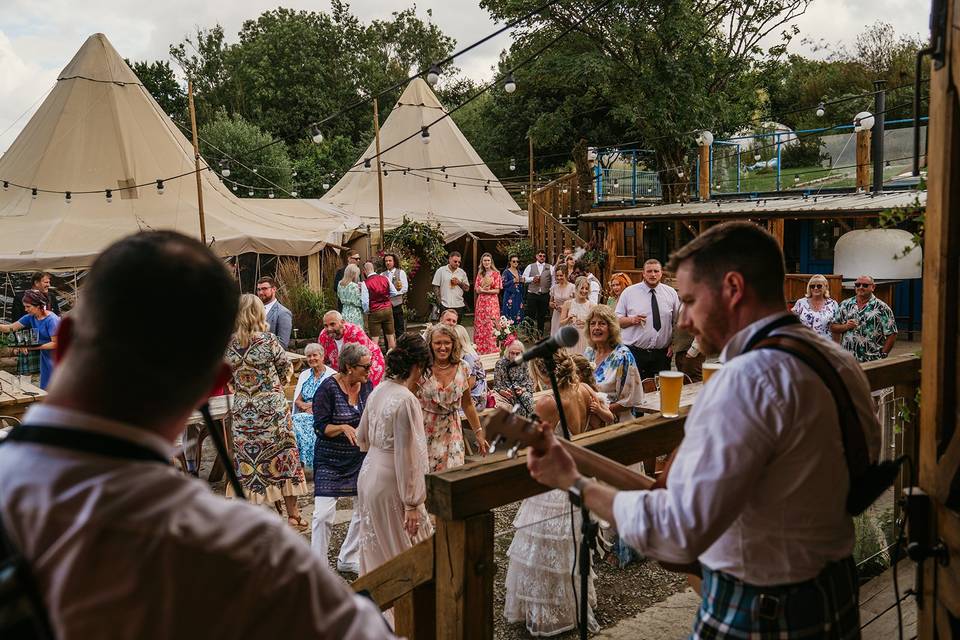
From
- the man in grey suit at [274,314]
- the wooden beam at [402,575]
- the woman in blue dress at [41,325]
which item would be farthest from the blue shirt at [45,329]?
the wooden beam at [402,575]

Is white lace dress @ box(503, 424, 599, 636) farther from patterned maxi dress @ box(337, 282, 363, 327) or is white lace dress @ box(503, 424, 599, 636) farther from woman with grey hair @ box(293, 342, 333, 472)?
patterned maxi dress @ box(337, 282, 363, 327)

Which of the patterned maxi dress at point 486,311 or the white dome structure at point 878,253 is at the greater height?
the white dome structure at point 878,253

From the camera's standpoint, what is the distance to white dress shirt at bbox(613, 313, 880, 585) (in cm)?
152

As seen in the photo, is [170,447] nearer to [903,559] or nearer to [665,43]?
[903,559]

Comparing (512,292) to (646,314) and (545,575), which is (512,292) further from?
(545,575)

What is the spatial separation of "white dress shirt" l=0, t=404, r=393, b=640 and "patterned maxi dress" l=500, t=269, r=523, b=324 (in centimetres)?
1275

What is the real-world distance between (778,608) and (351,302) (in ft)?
31.6

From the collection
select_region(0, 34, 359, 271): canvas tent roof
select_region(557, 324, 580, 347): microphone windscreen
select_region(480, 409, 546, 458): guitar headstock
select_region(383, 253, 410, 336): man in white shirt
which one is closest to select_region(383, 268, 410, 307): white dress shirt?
select_region(383, 253, 410, 336): man in white shirt

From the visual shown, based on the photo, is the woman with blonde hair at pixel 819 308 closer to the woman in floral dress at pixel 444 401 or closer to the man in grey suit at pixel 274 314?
the woman in floral dress at pixel 444 401

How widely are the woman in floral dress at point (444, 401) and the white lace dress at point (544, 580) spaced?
89 cm

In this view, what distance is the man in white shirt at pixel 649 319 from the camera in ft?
24.7

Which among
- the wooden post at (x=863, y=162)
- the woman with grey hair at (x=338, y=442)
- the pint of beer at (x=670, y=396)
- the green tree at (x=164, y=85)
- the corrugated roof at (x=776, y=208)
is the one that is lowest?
the woman with grey hair at (x=338, y=442)

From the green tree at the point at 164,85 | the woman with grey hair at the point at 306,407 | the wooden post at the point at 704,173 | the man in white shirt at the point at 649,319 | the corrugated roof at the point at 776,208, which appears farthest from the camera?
the green tree at the point at 164,85

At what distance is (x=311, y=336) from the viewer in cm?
1521
